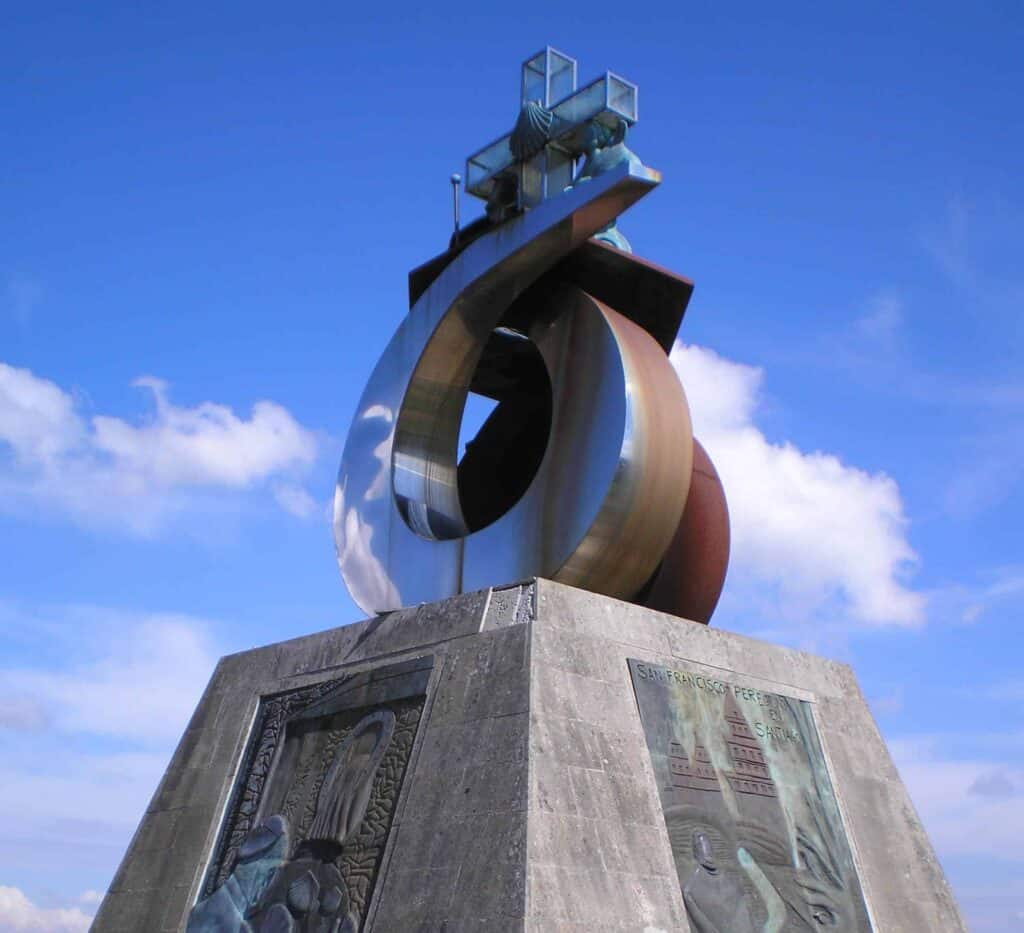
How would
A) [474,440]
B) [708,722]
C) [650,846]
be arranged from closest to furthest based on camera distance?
[650,846] → [708,722] → [474,440]

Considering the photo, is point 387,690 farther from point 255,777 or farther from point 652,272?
point 652,272

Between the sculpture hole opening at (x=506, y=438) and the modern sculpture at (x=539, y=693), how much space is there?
0.14ft

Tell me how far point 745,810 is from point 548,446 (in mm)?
4177

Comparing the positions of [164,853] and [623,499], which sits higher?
[623,499]

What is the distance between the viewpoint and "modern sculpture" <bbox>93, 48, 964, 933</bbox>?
10.4m

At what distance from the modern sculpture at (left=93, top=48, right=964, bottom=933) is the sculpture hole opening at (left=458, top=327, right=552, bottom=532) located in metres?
0.04

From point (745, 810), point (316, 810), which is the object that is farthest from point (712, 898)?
point (316, 810)

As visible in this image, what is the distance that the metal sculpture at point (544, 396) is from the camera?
13.1 metres

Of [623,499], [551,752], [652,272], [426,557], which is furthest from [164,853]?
[652,272]

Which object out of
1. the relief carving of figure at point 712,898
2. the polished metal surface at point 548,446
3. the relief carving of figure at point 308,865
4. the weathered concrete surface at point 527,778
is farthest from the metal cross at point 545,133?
the relief carving of figure at point 712,898

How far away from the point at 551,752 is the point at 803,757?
3.57 meters

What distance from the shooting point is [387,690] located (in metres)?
12.1

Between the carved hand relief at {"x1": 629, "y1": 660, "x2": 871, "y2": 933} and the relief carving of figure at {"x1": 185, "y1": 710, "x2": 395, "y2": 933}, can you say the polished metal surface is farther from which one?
the relief carving of figure at {"x1": 185, "y1": 710, "x2": 395, "y2": 933}

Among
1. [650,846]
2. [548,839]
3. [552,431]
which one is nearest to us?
[548,839]
